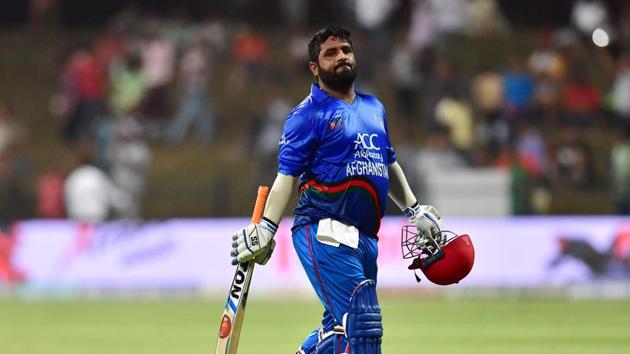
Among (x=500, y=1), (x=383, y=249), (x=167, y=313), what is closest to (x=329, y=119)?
(x=167, y=313)

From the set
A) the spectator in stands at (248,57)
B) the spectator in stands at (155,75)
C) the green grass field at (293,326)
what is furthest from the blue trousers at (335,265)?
the spectator in stands at (248,57)

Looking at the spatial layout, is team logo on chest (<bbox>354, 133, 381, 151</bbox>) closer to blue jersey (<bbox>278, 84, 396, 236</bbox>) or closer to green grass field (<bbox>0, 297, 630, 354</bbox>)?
blue jersey (<bbox>278, 84, 396, 236</bbox>)

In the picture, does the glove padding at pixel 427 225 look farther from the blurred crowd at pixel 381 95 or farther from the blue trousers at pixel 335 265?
the blurred crowd at pixel 381 95

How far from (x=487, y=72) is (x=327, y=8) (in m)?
4.43

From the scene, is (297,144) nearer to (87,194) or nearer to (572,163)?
(87,194)

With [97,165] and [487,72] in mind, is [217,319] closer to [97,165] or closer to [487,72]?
[97,165]

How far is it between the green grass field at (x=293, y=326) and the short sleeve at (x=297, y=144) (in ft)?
14.8

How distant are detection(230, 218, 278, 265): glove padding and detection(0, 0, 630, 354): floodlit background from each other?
4592 mm

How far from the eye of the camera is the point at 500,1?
91.0ft

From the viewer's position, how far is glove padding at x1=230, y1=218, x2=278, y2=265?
7.96 meters

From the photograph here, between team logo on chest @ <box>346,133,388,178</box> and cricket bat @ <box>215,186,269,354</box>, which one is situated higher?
team logo on chest @ <box>346,133,388,178</box>

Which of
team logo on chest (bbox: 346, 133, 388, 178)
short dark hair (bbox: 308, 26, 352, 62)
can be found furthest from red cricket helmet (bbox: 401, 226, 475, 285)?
short dark hair (bbox: 308, 26, 352, 62)

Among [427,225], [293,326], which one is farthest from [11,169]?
[427,225]

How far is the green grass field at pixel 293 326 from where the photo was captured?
12.8 meters
